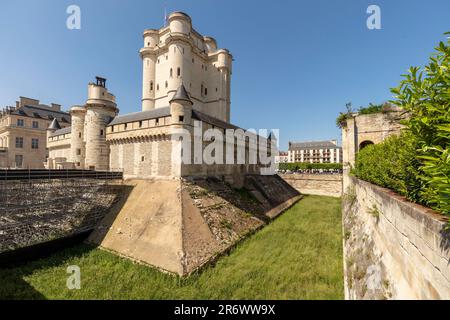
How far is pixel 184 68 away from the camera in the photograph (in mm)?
29047

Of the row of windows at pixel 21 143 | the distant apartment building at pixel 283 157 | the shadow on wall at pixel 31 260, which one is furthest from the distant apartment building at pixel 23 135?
the distant apartment building at pixel 283 157

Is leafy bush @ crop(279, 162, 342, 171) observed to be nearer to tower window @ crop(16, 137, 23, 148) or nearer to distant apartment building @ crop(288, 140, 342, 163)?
distant apartment building @ crop(288, 140, 342, 163)

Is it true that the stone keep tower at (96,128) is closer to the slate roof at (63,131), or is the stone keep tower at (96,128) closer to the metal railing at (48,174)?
the metal railing at (48,174)

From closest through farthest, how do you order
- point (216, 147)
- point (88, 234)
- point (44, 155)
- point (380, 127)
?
point (88, 234) → point (380, 127) → point (216, 147) → point (44, 155)

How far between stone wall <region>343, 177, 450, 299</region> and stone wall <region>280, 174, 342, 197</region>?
27768 mm

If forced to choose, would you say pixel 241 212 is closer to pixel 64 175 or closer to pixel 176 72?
pixel 64 175

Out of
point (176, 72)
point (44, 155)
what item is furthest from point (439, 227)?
point (44, 155)

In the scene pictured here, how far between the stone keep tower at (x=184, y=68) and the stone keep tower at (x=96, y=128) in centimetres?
962

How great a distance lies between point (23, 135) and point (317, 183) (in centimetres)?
5446

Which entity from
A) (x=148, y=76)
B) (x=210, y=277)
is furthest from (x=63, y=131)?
(x=210, y=277)

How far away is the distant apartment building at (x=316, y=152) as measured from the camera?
83250 mm

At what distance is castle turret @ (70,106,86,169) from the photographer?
79.0 ft

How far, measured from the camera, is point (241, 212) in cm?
1689
